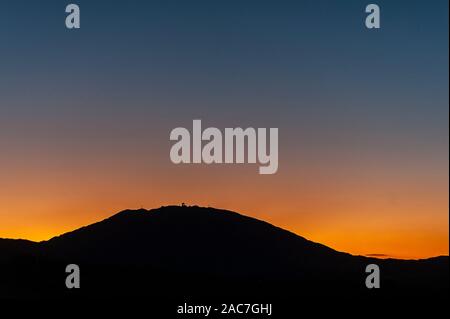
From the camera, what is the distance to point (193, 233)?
488 ft

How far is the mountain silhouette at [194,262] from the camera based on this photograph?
11006 cm

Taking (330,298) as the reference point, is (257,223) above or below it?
above

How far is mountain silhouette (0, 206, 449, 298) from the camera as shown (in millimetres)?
110062

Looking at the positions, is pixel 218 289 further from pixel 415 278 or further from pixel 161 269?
pixel 415 278

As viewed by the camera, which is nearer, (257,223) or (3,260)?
(3,260)

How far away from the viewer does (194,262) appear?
138750 millimetres
